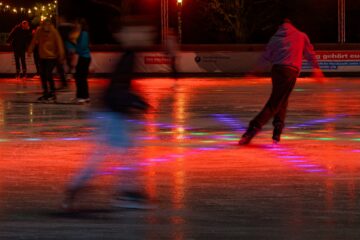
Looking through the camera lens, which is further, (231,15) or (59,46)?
(231,15)

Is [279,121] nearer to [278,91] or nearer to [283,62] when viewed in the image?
[278,91]

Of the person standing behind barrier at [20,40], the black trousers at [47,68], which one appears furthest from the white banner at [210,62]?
the black trousers at [47,68]

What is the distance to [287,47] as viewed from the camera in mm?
9180

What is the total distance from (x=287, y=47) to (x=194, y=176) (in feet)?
7.98

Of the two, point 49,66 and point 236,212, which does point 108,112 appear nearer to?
point 236,212

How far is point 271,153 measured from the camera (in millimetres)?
8867

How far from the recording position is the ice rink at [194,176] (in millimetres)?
5551

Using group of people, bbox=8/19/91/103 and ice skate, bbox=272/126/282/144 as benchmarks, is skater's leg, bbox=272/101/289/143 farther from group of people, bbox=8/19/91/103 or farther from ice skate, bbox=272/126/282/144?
group of people, bbox=8/19/91/103

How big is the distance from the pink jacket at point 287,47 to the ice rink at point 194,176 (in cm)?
100

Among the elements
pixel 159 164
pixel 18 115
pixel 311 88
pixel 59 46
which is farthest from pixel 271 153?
pixel 311 88

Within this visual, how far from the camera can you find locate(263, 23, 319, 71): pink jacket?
917 centimetres

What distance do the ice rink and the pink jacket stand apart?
1003 mm

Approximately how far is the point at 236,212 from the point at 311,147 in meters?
3.55

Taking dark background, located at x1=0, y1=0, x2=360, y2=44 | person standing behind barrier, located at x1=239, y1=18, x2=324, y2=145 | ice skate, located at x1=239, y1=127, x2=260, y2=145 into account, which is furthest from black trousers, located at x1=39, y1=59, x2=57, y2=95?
dark background, located at x1=0, y1=0, x2=360, y2=44
